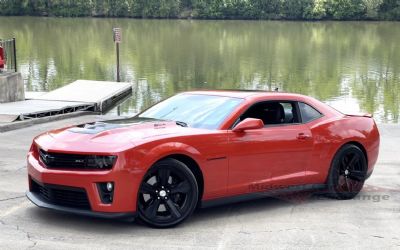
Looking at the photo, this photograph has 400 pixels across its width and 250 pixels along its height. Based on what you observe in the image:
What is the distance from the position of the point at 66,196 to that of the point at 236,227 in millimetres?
1756

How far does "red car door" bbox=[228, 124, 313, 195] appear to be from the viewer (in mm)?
6570

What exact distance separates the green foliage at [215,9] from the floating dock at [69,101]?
73.5m

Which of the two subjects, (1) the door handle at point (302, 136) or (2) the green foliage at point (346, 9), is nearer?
(1) the door handle at point (302, 136)

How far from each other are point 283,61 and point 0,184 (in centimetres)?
2981

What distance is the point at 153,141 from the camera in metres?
5.93

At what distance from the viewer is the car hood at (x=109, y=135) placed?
577 centimetres

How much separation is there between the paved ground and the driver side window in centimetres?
100

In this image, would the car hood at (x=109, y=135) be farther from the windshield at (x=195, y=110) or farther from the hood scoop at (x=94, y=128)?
the windshield at (x=195, y=110)

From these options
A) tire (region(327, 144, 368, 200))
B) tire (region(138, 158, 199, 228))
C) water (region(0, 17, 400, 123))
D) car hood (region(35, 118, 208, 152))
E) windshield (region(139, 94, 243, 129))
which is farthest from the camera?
water (region(0, 17, 400, 123))

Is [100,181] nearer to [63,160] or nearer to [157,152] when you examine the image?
[63,160]

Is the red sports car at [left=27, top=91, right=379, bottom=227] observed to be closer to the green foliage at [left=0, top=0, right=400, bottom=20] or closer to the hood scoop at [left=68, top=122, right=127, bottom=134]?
the hood scoop at [left=68, top=122, right=127, bottom=134]

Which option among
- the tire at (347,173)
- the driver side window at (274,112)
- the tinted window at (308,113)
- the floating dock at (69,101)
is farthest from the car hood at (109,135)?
the floating dock at (69,101)

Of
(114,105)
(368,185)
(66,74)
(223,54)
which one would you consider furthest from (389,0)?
(368,185)

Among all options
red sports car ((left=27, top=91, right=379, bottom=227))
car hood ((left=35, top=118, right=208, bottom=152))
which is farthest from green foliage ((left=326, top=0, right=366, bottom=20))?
car hood ((left=35, top=118, right=208, bottom=152))
